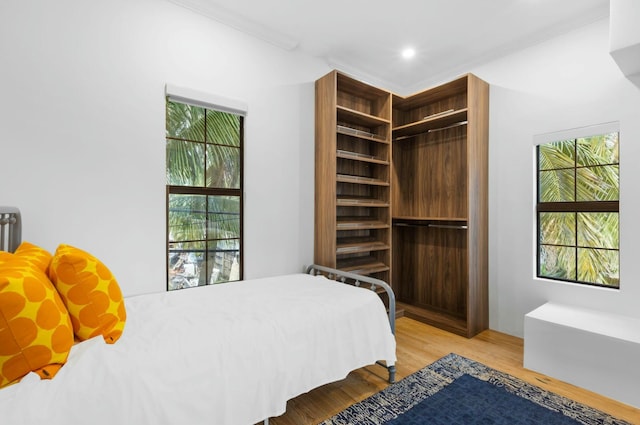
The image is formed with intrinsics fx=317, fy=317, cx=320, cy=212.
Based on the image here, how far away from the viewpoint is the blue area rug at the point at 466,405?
1.85 m

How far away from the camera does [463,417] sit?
1.88m

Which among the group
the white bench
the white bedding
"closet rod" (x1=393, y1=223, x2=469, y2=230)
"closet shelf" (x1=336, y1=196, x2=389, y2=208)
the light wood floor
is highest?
"closet shelf" (x1=336, y1=196, x2=389, y2=208)

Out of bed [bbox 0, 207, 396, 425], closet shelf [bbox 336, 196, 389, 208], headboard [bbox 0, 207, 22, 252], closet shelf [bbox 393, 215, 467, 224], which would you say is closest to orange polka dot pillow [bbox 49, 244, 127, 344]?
bed [bbox 0, 207, 396, 425]

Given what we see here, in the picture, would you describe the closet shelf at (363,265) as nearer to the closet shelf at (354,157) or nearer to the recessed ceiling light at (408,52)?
the closet shelf at (354,157)

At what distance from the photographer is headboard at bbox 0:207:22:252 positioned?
69.9 inches

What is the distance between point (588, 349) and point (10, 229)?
377 cm

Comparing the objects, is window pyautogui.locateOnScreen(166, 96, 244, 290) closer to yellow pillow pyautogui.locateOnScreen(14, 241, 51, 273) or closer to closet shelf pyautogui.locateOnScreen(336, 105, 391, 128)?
yellow pillow pyautogui.locateOnScreen(14, 241, 51, 273)

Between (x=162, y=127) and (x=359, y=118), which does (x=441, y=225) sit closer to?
(x=359, y=118)

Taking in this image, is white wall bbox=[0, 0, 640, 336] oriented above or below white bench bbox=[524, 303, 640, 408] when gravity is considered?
above

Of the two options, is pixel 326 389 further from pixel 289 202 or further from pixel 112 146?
pixel 112 146

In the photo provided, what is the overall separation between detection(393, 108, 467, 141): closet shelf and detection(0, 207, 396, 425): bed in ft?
6.74

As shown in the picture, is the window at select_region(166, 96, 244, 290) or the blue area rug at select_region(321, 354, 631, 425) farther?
the window at select_region(166, 96, 244, 290)

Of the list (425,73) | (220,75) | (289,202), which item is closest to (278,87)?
(220,75)

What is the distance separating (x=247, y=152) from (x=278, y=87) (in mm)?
731
